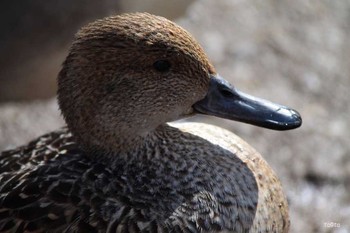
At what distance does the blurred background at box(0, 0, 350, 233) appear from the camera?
3.61 meters

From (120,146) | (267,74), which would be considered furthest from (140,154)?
(267,74)

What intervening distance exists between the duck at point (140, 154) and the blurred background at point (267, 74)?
985 millimetres

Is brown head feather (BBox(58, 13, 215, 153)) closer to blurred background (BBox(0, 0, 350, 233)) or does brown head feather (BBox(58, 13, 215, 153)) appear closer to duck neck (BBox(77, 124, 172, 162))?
duck neck (BBox(77, 124, 172, 162))

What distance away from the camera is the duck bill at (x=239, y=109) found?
2471 mm

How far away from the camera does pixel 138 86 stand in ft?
7.91

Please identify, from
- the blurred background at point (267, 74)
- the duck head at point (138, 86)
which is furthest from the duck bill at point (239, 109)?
the blurred background at point (267, 74)

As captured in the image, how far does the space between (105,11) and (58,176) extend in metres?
1.52

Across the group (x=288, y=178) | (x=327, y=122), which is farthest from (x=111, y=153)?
(x=327, y=122)

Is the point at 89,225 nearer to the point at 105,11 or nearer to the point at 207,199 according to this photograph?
the point at 207,199

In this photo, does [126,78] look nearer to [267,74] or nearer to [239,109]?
[239,109]

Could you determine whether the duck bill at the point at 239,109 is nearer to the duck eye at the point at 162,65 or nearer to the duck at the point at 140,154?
the duck at the point at 140,154

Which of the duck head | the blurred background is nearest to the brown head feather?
the duck head

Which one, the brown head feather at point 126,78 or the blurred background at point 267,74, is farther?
the blurred background at point 267,74

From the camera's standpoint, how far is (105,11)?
3.79 meters
